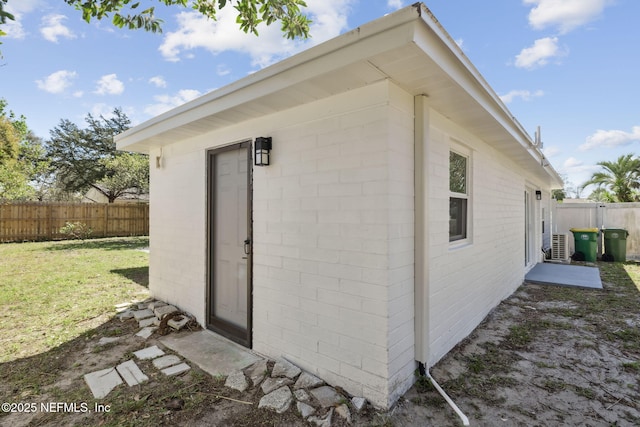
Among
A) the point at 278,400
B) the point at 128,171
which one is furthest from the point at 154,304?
the point at 128,171

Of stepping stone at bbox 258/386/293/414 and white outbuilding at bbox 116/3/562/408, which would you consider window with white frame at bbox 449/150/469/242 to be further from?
stepping stone at bbox 258/386/293/414

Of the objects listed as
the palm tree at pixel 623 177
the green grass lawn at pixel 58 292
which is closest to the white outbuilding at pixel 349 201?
the green grass lawn at pixel 58 292

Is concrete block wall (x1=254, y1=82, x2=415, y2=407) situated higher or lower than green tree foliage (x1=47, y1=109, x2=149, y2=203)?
lower

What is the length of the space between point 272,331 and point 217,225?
1.56m

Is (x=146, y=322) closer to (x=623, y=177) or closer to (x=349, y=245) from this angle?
(x=349, y=245)

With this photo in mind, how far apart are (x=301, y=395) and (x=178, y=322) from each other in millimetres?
2292

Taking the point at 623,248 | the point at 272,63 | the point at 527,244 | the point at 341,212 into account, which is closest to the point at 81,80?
the point at 272,63

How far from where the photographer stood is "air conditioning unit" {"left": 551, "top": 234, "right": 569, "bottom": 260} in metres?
9.38

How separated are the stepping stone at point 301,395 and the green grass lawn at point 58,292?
2.93m

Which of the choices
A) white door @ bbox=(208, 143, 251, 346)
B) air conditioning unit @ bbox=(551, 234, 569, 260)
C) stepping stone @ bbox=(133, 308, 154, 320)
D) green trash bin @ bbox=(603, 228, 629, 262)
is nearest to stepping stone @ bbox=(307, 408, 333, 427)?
white door @ bbox=(208, 143, 251, 346)

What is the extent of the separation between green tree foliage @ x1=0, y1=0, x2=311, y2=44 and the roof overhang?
84 cm

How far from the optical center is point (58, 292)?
5.52 m

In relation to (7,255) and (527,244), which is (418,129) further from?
(7,255)

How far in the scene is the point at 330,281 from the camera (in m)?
2.61
